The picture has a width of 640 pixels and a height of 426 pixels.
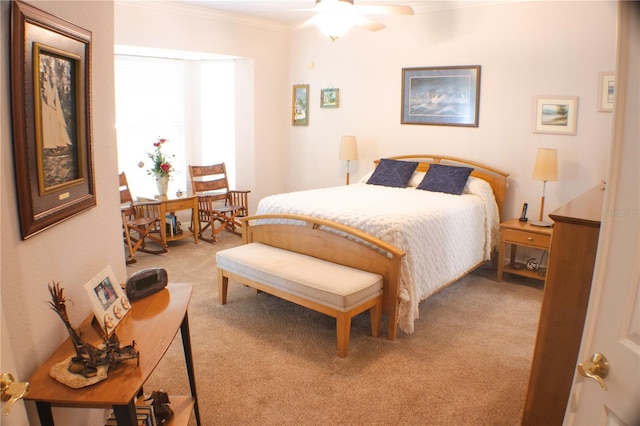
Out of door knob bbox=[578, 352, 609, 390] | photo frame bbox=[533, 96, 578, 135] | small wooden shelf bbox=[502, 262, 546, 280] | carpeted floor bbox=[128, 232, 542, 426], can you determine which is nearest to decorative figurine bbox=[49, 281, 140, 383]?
carpeted floor bbox=[128, 232, 542, 426]

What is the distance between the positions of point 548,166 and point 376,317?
2.17 m

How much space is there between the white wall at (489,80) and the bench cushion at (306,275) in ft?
7.57

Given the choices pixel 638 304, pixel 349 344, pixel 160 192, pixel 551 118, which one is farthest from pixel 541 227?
pixel 160 192

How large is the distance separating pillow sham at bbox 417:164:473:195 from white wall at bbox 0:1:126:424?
3.21 meters

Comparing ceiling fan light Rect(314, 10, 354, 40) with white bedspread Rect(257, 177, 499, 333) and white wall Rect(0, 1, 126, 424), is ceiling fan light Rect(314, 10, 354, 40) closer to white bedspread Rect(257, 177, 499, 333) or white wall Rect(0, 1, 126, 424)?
white bedspread Rect(257, 177, 499, 333)

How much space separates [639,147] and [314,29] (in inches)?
211

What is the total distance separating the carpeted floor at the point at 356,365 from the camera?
2.42 metres

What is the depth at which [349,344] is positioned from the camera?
10.2 ft

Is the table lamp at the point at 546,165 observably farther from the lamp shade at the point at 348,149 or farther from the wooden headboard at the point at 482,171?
the lamp shade at the point at 348,149

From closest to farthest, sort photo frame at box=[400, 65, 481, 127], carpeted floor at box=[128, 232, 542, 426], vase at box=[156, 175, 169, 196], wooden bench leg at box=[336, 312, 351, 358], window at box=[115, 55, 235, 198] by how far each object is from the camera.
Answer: carpeted floor at box=[128, 232, 542, 426] < wooden bench leg at box=[336, 312, 351, 358] < photo frame at box=[400, 65, 481, 127] < vase at box=[156, 175, 169, 196] < window at box=[115, 55, 235, 198]

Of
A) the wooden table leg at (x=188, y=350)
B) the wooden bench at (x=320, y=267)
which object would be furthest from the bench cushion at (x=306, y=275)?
the wooden table leg at (x=188, y=350)

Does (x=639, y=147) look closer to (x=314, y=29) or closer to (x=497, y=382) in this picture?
(x=497, y=382)

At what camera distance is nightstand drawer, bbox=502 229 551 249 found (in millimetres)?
4027

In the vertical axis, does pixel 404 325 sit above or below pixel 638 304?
below
